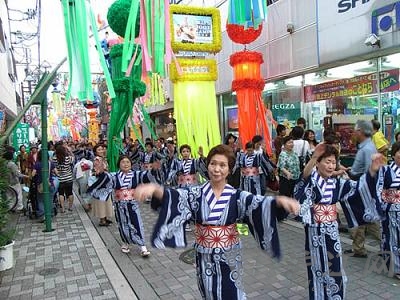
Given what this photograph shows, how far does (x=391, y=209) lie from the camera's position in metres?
4.07

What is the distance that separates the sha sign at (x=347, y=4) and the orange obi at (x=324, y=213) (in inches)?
249

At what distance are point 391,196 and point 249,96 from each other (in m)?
4.96

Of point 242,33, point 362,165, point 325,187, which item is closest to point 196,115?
point 242,33

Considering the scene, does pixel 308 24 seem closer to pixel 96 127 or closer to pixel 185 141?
pixel 185 141

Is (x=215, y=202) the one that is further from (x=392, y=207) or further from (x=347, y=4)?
Result: (x=347, y=4)

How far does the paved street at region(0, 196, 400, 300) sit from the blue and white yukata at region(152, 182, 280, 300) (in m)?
1.43

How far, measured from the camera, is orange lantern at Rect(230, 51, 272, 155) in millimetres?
8523

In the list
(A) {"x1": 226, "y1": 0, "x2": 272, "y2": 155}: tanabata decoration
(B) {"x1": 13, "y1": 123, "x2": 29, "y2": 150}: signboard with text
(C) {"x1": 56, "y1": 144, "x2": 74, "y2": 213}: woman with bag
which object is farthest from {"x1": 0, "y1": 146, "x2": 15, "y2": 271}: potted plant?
(B) {"x1": 13, "y1": 123, "x2": 29, "y2": 150}: signboard with text

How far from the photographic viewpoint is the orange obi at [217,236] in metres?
2.65

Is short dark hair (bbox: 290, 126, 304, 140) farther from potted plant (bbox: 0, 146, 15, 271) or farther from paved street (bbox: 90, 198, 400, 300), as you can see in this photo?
potted plant (bbox: 0, 146, 15, 271)

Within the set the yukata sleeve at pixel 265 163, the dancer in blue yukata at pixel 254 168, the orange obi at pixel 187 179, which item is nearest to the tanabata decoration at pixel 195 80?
the orange obi at pixel 187 179

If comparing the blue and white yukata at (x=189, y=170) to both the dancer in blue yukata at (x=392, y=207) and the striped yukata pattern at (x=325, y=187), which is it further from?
the striped yukata pattern at (x=325, y=187)

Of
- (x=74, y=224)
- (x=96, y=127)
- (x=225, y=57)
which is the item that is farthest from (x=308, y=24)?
(x=96, y=127)

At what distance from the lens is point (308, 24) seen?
976cm
